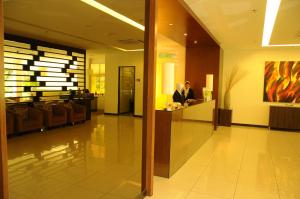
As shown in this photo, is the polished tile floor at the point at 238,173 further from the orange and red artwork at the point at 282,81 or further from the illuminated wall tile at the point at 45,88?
the illuminated wall tile at the point at 45,88

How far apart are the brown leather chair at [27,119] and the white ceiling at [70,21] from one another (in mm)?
2346

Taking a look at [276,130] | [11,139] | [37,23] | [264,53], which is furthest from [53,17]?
[276,130]

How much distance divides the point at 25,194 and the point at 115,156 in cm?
206

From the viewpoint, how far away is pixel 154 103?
3342mm

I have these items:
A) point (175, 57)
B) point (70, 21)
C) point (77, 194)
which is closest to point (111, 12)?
point (70, 21)

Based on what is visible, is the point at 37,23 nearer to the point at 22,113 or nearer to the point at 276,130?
the point at 22,113

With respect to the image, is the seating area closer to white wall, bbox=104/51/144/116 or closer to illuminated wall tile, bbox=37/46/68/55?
illuminated wall tile, bbox=37/46/68/55

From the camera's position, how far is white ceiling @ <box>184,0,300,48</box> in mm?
4219

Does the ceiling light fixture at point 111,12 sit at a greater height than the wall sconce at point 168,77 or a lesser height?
greater

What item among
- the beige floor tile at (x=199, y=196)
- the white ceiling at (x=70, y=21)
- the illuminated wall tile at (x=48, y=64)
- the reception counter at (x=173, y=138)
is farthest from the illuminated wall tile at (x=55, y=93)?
the beige floor tile at (x=199, y=196)

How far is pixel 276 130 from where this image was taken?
8.67m

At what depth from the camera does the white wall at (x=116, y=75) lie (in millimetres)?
11172

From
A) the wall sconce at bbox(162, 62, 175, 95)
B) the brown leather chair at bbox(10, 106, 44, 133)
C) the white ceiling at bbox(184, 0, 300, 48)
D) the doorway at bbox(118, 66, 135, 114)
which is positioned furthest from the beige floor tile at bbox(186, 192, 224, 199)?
the doorway at bbox(118, 66, 135, 114)

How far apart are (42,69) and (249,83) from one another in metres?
7.93
